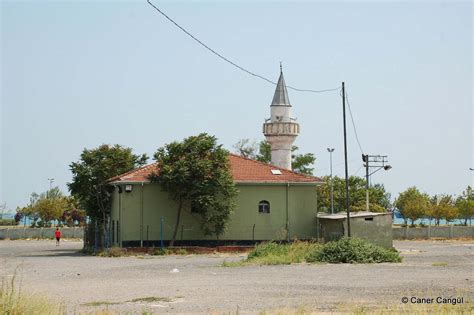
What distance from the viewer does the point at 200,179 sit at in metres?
43.9

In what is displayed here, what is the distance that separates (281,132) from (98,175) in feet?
58.6

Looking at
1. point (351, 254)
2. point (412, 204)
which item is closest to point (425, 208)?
point (412, 204)

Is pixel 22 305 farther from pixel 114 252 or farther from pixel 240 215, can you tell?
pixel 240 215

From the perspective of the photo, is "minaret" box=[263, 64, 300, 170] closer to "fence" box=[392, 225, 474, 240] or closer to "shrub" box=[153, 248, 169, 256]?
"fence" box=[392, 225, 474, 240]

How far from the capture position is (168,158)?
4469cm

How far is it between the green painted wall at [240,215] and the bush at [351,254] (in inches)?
547

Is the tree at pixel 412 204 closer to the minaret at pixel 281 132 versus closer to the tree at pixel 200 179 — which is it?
the minaret at pixel 281 132

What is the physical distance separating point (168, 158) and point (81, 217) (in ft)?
201

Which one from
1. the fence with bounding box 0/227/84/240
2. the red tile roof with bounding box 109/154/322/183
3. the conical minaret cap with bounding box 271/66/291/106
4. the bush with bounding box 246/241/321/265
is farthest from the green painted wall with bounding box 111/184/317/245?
the fence with bounding box 0/227/84/240

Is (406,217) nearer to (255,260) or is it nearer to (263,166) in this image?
(263,166)

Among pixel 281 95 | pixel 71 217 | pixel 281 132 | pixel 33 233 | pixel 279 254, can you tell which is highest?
pixel 281 95

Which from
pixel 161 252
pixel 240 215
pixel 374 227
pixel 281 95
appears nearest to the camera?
pixel 374 227

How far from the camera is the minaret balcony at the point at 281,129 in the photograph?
61719 mm

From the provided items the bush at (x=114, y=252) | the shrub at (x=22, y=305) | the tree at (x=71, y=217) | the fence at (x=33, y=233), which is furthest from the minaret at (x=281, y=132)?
the shrub at (x=22, y=305)
